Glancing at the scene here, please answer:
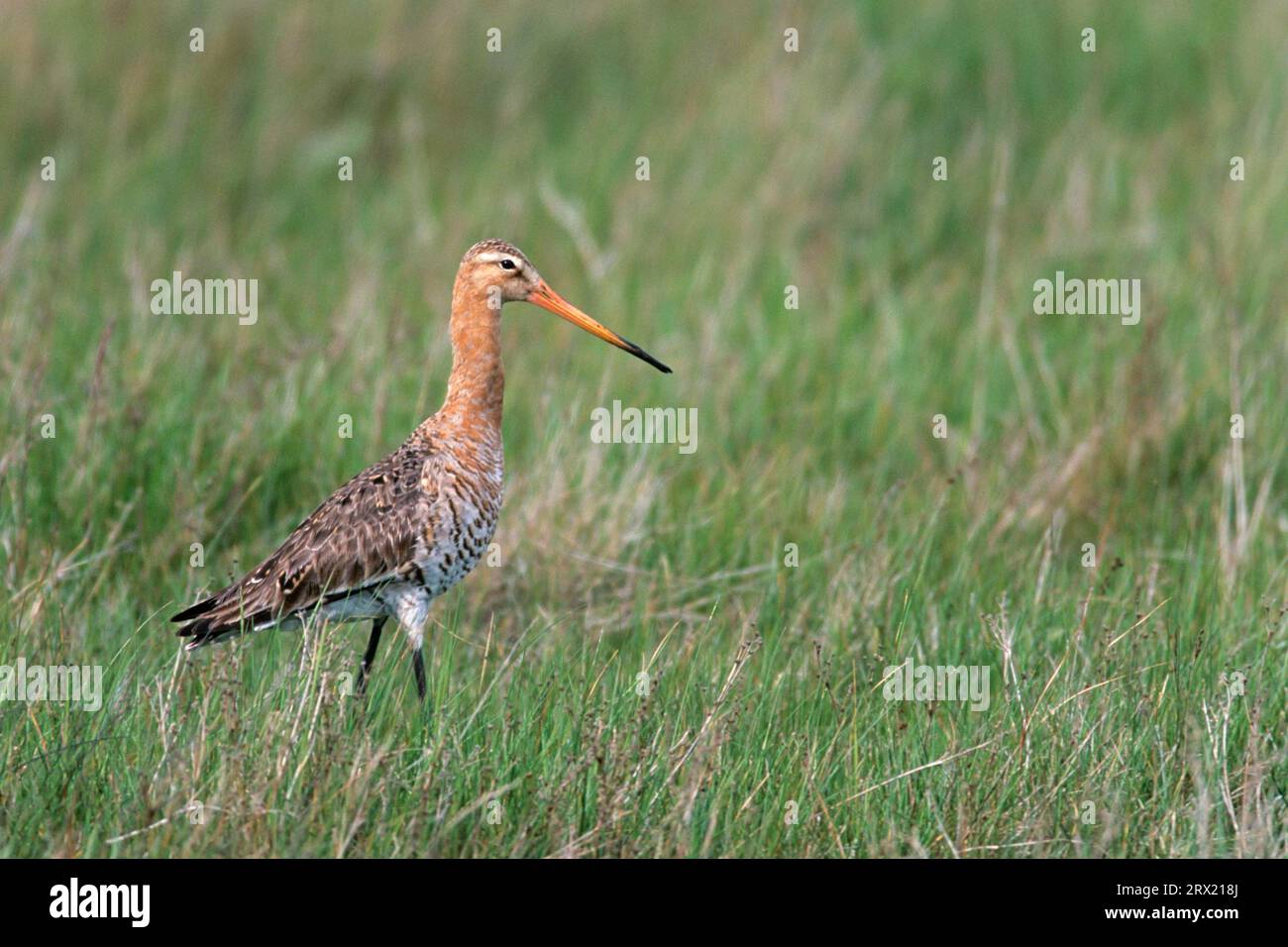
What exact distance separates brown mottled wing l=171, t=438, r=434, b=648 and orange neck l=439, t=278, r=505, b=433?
35 cm

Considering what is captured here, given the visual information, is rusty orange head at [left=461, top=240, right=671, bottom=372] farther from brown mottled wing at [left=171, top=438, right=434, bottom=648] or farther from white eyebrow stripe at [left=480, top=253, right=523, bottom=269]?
brown mottled wing at [left=171, top=438, right=434, bottom=648]

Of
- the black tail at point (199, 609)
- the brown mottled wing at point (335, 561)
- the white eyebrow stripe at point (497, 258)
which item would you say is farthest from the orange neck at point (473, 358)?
the black tail at point (199, 609)

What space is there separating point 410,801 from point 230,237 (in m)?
7.08

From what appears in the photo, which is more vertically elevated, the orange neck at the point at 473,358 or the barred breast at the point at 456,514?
the orange neck at the point at 473,358

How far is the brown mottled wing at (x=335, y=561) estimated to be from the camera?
623 centimetres

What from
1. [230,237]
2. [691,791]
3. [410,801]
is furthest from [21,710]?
[230,237]

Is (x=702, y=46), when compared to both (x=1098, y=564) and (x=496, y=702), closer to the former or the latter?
(x=1098, y=564)

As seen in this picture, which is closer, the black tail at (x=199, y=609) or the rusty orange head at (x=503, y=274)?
the black tail at (x=199, y=609)

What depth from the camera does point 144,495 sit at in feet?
25.3

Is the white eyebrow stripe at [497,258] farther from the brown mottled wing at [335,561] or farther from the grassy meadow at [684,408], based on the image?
the grassy meadow at [684,408]

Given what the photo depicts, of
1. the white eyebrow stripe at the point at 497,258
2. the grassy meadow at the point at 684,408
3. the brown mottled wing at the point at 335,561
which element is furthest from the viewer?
the white eyebrow stripe at the point at 497,258

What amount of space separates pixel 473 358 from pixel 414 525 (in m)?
0.73

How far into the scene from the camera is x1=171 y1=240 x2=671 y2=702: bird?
20.6ft

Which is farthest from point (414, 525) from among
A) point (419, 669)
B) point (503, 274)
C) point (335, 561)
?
point (503, 274)
